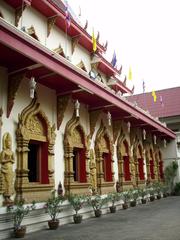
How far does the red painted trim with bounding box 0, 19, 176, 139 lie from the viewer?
22.9ft

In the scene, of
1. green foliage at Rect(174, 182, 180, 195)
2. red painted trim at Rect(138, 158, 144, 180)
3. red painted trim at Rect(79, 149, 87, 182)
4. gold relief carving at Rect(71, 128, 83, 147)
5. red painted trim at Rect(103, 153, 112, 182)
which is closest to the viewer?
gold relief carving at Rect(71, 128, 83, 147)

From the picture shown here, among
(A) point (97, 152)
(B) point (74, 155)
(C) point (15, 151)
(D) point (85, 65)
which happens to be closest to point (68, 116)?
(B) point (74, 155)

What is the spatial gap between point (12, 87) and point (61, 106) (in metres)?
2.26

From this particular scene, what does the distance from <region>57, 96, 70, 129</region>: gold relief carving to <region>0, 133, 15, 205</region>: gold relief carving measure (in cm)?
236

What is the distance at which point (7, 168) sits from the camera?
780 cm

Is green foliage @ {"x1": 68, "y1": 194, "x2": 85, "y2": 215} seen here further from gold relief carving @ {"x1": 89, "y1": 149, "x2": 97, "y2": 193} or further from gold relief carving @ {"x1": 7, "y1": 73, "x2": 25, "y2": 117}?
gold relief carving @ {"x1": 7, "y1": 73, "x2": 25, "y2": 117}

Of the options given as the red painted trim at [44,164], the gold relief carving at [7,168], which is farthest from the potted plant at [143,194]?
the gold relief carving at [7,168]

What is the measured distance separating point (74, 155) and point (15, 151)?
345 cm

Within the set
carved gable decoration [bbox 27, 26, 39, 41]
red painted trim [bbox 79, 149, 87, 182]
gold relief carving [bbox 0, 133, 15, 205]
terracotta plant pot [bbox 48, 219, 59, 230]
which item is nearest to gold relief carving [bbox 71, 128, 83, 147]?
red painted trim [bbox 79, 149, 87, 182]

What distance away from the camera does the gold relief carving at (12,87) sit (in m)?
8.15

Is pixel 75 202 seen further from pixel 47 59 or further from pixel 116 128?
pixel 116 128

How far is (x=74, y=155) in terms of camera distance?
11398 mm

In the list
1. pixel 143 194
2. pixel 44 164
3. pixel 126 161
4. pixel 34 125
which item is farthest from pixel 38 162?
pixel 143 194

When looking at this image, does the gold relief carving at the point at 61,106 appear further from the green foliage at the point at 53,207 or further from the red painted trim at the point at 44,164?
the green foliage at the point at 53,207
